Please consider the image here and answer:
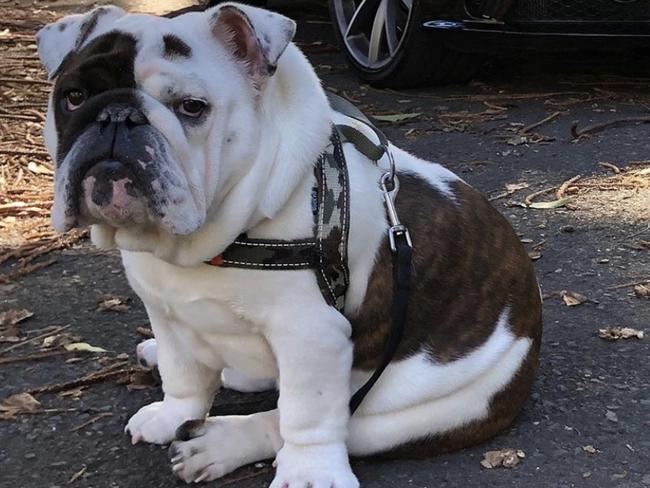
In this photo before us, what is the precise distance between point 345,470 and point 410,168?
2.73ft

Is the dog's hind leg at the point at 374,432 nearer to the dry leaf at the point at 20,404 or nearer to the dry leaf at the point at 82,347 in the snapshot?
the dry leaf at the point at 20,404

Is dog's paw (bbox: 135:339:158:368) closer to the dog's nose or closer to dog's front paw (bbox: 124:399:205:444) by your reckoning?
dog's front paw (bbox: 124:399:205:444)

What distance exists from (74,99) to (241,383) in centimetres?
118

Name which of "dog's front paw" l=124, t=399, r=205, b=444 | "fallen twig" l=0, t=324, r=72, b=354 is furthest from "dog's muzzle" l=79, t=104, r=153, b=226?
"fallen twig" l=0, t=324, r=72, b=354

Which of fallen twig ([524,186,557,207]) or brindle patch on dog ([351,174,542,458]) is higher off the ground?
brindle patch on dog ([351,174,542,458])

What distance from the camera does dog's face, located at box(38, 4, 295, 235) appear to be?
2.34 m

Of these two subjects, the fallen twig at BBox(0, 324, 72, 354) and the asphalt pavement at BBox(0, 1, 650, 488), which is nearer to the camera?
the asphalt pavement at BBox(0, 1, 650, 488)

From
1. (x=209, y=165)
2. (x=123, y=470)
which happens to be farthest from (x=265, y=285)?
(x=123, y=470)

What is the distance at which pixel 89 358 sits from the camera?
140 inches

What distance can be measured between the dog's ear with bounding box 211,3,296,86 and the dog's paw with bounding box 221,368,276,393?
3.59ft

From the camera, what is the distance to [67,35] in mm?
2594

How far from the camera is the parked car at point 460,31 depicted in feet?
18.3

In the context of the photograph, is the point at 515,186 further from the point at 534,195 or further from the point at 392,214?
the point at 392,214

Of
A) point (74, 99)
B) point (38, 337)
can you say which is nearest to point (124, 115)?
point (74, 99)
